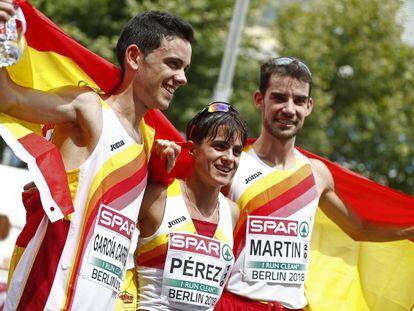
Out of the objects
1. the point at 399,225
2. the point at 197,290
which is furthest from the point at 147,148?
the point at 399,225

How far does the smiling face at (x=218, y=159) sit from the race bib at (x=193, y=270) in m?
0.34

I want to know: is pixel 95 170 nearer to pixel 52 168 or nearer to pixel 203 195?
pixel 52 168

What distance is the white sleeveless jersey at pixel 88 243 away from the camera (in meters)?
5.07

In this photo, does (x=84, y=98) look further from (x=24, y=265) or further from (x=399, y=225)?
(x=399, y=225)

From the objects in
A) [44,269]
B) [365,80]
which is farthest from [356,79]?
[44,269]

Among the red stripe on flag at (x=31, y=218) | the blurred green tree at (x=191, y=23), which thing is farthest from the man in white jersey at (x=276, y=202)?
the blurred green tree at (x=191, y=23)

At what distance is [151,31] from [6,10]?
1285mm

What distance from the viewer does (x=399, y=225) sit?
7012 mm

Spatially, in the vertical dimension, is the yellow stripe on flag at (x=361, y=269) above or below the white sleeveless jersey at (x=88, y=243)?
above

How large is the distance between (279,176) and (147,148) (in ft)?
3.58

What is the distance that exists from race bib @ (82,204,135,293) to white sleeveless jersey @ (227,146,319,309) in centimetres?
100

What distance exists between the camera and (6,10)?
4273mm

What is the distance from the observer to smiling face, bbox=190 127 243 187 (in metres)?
5.73

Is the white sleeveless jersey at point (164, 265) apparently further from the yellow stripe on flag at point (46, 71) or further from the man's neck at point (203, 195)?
the yellow stripe on flag at point (46, 71)
